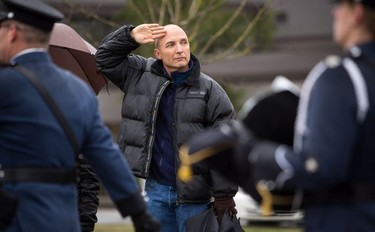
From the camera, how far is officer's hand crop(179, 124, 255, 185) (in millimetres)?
4258

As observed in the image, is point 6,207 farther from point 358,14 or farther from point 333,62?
point 358,14

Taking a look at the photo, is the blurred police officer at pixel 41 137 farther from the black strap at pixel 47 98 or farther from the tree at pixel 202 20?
the tree at pixel 202 20

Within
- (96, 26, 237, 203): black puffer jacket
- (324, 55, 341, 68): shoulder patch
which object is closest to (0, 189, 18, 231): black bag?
(324, 55, 341, 68): shoulder patch

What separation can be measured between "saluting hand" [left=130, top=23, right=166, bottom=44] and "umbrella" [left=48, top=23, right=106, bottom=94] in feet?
1.51

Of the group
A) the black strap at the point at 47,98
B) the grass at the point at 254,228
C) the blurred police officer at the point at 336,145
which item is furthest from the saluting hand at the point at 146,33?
the grass at the point at 254,228

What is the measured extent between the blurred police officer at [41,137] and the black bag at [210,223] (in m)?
2.51

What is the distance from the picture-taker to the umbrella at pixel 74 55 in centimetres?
783

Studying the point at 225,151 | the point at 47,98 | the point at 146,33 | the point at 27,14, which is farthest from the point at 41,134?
the point at 146,33

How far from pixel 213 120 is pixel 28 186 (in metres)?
3.08

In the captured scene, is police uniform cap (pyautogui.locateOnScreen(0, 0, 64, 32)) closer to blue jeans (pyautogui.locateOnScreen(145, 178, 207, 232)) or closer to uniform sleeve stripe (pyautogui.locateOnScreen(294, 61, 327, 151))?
uniform sleeve stripe (pyautogui.locateOnScreen(294, 61, 327, 151))

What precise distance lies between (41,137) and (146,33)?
3.06 m

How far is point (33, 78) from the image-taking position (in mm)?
4918

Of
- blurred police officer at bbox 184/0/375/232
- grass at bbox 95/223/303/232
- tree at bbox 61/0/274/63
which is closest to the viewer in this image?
blurred police officer at bbox 184/0/375/232

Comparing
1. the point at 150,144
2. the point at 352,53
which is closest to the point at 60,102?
the point at 352,53
